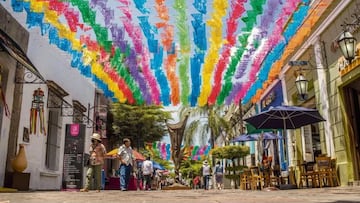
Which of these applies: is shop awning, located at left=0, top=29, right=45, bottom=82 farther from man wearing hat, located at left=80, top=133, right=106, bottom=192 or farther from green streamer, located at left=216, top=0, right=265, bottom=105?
green streamer, located at left=216, top=0, right=265, bottom=105

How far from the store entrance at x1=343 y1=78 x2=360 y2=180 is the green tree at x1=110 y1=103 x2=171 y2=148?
14.6m

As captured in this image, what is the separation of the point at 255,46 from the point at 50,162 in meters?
8.34

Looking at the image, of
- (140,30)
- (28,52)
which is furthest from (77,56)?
(140,30)

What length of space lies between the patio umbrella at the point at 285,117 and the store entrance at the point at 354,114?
0.77 metres

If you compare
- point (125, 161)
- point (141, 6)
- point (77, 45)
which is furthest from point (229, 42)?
point (125, 161)

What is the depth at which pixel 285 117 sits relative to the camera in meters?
10.6

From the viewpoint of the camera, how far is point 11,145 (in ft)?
33.4

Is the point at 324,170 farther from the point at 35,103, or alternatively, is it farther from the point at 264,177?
the point at 35,103

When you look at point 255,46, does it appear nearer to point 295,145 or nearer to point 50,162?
point 295,145

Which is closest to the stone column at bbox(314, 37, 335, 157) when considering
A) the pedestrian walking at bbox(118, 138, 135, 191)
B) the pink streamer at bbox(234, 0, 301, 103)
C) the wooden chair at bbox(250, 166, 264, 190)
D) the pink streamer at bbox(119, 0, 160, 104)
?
the pink streamer at bbox(234, 0, 301, 103)

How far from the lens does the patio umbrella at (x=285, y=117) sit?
33.5ft

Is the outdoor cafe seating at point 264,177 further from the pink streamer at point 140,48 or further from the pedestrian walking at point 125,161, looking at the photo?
the pink streamer at point 140,48

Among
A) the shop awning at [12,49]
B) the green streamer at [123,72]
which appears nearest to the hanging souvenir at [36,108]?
the shop awning at [12,49]

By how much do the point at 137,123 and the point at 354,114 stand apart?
15.5m
